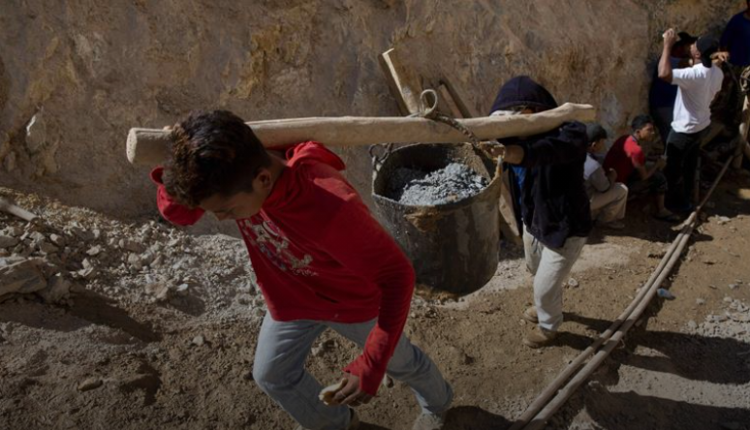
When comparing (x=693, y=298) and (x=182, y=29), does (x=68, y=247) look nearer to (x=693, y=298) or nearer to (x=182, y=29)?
(x=182, y=29)

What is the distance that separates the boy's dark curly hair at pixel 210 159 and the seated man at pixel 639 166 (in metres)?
5.44

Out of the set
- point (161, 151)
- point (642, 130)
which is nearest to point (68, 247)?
point (161, 151)

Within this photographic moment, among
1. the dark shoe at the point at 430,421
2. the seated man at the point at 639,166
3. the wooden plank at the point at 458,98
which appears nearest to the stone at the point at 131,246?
the dark shoe at the point at 430,421

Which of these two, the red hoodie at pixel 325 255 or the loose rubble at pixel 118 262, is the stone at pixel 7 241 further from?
the red hoodie at pixel 325 255

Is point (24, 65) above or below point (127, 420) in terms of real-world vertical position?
above

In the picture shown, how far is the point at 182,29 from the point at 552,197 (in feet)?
10.1

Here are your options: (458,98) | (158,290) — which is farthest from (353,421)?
(458,98)

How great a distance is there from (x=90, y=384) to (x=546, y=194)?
2.78m

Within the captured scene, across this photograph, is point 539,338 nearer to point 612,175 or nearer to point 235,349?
point 235,349

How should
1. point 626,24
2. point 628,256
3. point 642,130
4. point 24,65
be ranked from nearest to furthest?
point 24,65 → point 628,256 → point 642,130 → point 626,24

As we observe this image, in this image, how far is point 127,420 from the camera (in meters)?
3.30

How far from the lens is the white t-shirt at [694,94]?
630 centimetres

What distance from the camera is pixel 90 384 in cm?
336

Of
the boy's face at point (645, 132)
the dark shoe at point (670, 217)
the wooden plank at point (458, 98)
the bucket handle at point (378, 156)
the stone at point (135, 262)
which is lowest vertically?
the dark shoe at point (670, 217)
